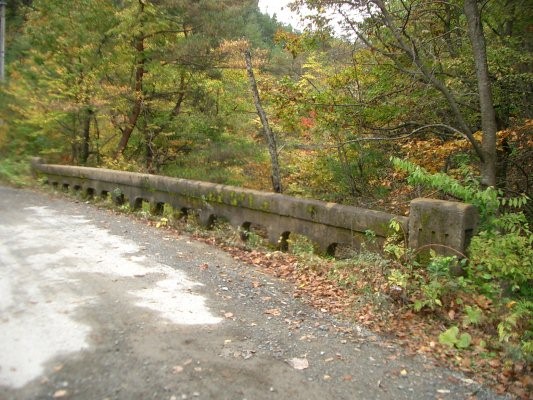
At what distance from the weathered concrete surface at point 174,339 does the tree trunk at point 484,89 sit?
3472 mm

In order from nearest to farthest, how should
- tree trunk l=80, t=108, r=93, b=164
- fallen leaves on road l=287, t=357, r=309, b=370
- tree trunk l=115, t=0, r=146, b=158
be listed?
1. fallen leaves on road l=287, t=357, r=309, b=370
2. tree trunk l=115, t=0, r=146, b=158
3. tree trunk l=80, t=108, r=93, b=164

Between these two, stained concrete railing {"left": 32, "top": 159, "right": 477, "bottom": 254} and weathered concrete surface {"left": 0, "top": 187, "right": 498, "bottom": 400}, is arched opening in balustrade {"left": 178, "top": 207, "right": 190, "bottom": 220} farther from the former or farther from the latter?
weathered concrete surface {"left": 0, "top": 187, "right": 498, "bottom": 400}

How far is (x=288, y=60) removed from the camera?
16.3 m

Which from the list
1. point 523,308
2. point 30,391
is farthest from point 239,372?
point 523,308

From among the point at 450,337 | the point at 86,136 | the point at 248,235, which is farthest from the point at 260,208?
the point at 86,136

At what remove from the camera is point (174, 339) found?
151 inches

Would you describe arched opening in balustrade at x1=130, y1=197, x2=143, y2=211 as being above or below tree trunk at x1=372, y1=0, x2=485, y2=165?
below

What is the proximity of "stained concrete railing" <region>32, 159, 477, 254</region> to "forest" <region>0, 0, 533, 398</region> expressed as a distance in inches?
Result: 11.2

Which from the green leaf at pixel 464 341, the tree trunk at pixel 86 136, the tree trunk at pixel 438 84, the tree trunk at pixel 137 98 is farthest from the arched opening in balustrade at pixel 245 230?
the tree trunk at pixel 86 136

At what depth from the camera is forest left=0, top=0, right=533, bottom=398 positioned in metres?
4.56

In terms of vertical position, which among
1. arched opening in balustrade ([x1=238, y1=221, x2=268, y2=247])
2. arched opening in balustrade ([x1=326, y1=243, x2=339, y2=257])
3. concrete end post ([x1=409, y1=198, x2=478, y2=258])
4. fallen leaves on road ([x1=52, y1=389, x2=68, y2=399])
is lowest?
fallen leaves on road ([x1=52, y1=389, x2=68, y2=399])

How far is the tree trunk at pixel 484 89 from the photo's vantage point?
20.5ft

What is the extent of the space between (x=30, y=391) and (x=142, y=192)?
7.10 m

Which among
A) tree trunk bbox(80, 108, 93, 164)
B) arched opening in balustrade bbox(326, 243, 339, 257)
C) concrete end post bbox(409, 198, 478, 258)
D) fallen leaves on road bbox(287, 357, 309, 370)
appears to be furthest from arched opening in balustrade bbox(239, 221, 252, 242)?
tree trunk bbox(80, 108, 93, 164)
